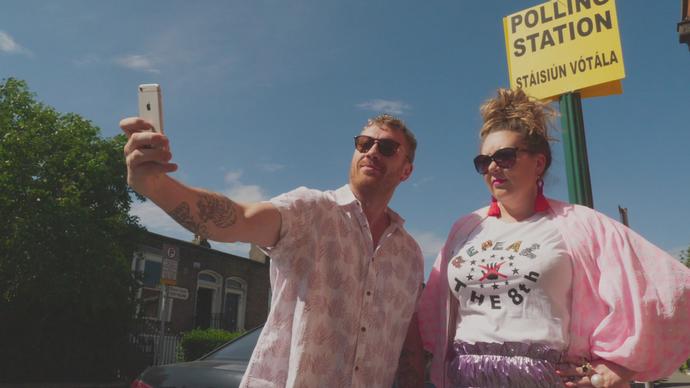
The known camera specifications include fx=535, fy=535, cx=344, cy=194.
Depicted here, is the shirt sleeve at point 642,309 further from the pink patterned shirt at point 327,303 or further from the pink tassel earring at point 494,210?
the pink patterned shirt at point 327,303

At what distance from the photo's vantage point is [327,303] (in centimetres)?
228

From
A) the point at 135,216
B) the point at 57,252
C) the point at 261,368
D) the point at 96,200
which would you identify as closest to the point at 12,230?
the point at 57,252

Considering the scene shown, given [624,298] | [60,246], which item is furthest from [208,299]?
[624,298]

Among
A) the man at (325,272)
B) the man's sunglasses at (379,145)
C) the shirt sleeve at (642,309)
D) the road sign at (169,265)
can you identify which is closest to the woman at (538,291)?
the shirt sleeve at (642,309)

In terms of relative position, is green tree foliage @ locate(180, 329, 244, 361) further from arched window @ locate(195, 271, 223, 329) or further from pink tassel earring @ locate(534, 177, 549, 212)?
pink tassel earring @ locate(534, 177, 549, 212)

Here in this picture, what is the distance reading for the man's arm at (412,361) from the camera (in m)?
2.83

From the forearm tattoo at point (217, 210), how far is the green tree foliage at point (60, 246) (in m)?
13.5

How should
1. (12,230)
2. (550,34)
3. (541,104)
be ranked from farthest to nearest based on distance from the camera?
(12,230), (550,34), (541,104)

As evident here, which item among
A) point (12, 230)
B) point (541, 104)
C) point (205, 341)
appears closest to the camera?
point (541, 104)

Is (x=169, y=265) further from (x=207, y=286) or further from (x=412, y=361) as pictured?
(x=207, y=286)

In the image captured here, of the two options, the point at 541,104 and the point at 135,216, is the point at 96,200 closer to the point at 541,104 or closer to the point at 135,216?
the point at 135,216

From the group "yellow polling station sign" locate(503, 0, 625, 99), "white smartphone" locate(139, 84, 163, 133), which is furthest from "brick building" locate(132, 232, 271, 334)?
"white smartphone" locate(139, 84, 163, 133)

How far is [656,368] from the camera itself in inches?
80.2

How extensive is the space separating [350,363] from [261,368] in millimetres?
384
